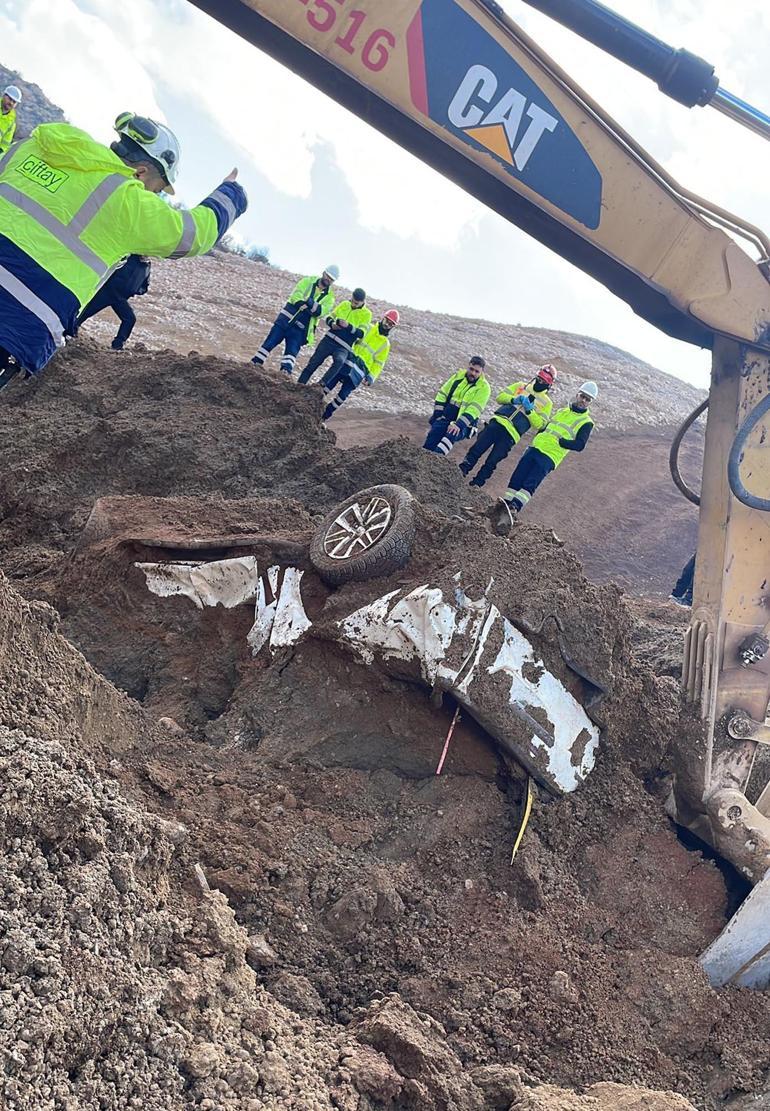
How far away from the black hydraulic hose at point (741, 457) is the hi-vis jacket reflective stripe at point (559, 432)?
652 cm

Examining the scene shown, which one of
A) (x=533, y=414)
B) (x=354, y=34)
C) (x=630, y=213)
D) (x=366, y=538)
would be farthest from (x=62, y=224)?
(x=533, y=414)

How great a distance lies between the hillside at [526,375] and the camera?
49.8ft

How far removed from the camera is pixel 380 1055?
2965mm

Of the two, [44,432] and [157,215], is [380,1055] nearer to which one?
[157,215]

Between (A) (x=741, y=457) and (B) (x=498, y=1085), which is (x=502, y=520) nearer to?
(A) (x=741, y=457)

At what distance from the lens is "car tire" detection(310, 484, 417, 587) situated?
17.3ft

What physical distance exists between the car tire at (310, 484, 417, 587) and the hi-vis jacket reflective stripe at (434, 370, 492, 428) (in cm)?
704

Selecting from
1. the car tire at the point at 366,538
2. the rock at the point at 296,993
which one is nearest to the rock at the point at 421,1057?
the rock at the point at 296,993

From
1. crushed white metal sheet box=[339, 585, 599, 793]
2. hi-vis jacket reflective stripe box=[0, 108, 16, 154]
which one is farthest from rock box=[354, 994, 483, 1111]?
hi-vis jacket reflective stripe box=[0, 108, 16, 154]

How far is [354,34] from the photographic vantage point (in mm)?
4238

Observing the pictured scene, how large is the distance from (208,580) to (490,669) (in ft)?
6.86

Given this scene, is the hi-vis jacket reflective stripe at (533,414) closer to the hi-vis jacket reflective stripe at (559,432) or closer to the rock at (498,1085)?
the hi-vis jacket reflective stripe at (559,432)

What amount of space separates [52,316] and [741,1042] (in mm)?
4575

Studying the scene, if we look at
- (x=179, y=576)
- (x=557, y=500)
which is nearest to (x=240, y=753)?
(x=179, y=576)
